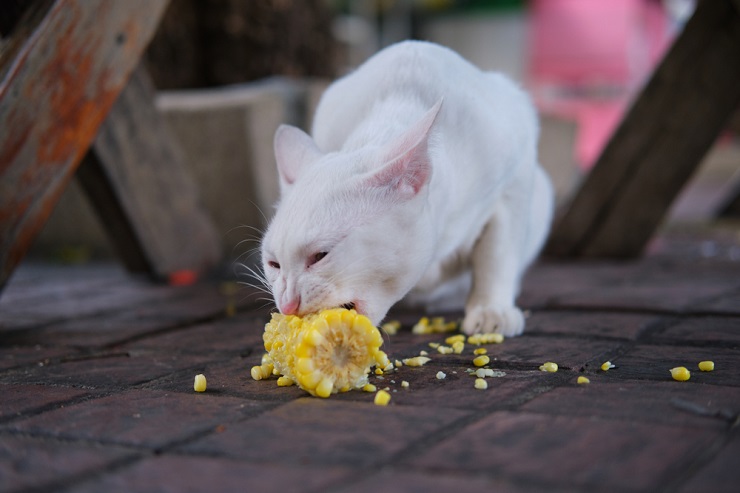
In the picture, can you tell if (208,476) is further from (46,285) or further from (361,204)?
(46,285)

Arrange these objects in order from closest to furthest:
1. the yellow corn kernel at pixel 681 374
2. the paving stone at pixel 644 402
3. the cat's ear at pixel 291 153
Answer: the paving stone at pixel 644 402, the yellow corn kernel at pixel 681 374, the cat's ear at pixel 291 153

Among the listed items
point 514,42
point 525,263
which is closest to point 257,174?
point 525,263

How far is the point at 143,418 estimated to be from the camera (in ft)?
5.55

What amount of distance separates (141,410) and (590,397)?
0.93 metres

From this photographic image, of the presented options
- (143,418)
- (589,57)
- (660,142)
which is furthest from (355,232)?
(589,57)

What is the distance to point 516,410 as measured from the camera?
5.39 feet

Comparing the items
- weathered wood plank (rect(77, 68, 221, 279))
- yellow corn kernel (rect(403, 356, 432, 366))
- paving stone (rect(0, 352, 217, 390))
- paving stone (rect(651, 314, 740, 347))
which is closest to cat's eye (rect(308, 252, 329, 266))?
yellow corn kernel (rect(403, 356, 432, 366))

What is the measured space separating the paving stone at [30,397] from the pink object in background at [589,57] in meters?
12.0

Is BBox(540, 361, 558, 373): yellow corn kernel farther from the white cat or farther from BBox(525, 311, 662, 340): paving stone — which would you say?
BBox(525, 311, 662, 340): paving stone

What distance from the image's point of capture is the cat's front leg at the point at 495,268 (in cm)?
260

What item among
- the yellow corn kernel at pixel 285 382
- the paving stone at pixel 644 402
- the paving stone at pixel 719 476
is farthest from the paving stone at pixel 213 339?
the paving stone at pixel 719 476

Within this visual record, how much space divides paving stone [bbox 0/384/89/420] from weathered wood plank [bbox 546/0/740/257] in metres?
2.98

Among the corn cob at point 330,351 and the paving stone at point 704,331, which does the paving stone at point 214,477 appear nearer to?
the corn cob at point 330,351

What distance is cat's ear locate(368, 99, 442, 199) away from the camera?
191 cm
